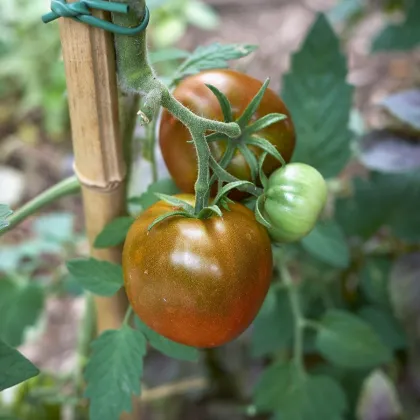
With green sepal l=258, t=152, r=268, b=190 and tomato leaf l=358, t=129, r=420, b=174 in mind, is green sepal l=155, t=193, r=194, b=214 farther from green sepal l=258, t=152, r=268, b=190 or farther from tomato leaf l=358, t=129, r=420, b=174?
tomato leaf l=358, t=129, r=420, b=174

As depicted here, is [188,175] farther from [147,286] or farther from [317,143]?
[317,143]

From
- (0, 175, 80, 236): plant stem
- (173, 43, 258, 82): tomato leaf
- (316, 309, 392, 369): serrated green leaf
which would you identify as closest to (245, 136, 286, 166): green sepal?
(173, 43, 258, 82): tomato leaf

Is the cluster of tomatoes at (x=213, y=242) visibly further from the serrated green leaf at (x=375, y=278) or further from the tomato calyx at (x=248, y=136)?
the serrated green leaf at (x=375, y=278)

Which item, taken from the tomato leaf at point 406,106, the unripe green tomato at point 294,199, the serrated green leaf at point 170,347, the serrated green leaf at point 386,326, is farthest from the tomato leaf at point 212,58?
the serrated green leaf at point 386,326

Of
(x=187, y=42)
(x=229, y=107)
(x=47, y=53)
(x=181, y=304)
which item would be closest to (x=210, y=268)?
(x=181, y=304)

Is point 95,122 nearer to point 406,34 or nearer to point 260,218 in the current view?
point 260,218
